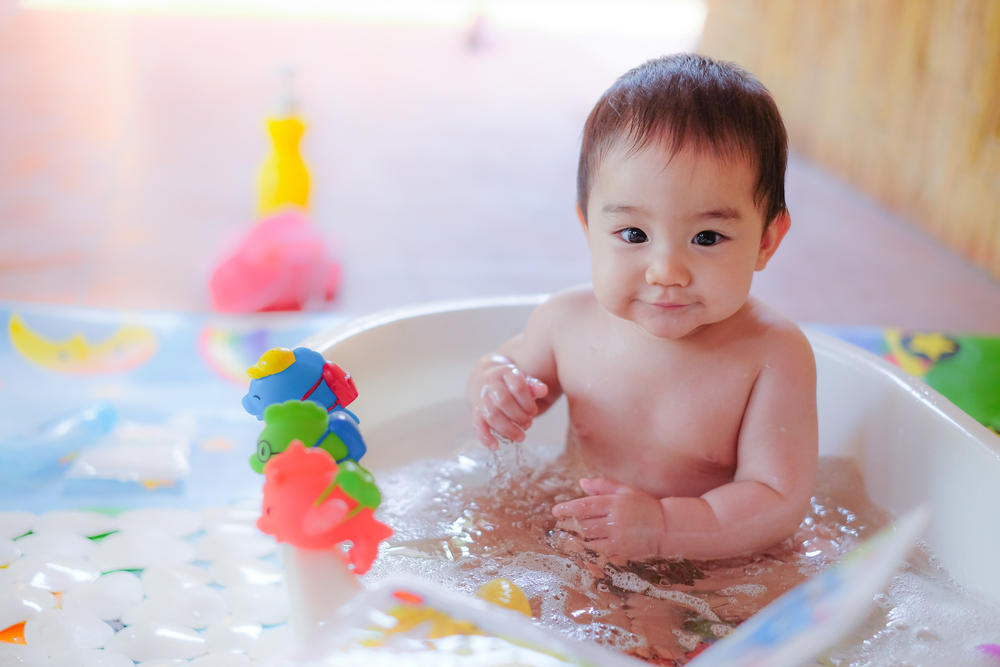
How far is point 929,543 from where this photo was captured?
98 cm

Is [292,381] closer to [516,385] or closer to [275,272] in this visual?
[516,385]

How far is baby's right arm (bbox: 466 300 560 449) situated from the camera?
0.95 meters

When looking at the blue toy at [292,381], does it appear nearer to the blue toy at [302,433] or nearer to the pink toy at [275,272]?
the blue toy at [302,433]

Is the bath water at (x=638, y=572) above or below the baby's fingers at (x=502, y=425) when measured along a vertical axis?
below

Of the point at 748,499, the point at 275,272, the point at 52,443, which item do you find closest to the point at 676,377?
the point at 748,499

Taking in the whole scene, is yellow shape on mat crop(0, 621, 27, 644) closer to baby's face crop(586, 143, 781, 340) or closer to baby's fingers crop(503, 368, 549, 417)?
baby's fingers crop(503, 368, 549, 417)

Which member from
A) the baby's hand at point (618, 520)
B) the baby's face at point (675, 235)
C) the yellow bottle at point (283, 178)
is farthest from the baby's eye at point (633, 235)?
the yellow bottle at point (283, 178)

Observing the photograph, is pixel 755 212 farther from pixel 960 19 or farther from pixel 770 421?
pixel 960 19

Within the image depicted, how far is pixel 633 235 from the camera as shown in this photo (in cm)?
87

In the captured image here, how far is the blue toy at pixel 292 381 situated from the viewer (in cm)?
73

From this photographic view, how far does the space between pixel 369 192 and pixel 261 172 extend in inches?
16.0

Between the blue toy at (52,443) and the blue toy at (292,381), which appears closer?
the blue toy at (292,381)

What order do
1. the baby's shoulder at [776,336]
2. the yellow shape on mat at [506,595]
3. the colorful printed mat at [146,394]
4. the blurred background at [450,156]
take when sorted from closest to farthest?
the yellow shape on mat at [506,595] < the baby's shoulder at [776,336] < the colorful printed mat at [146,394] < the blurred background at [450,156]

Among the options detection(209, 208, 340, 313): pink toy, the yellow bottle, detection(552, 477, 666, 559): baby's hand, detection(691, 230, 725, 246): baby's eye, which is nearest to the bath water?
detection(552, 477, 666, 559): baby's hand
